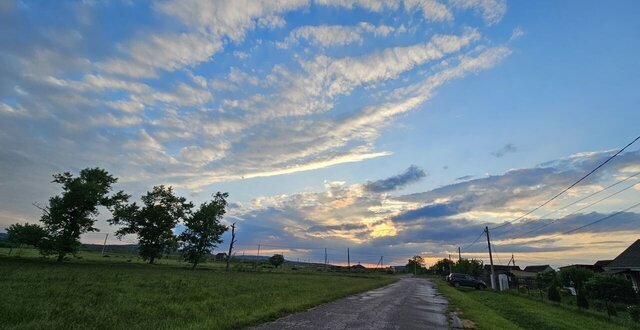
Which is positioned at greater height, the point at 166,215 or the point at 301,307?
the point at 166,215

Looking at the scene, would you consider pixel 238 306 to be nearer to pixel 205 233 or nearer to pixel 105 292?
pixel 105 292

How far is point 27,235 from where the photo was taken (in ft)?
152

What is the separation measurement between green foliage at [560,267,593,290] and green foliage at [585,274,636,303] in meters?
7.22

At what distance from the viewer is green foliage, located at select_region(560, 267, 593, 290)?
128ft

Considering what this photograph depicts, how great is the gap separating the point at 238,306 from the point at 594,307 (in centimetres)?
2909

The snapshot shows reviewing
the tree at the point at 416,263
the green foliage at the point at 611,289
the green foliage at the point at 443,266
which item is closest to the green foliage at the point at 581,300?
the green foliage at the point at 611,289

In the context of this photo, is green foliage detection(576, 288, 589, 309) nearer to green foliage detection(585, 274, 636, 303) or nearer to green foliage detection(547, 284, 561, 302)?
green foliage detection(585, 274, 636, 303)

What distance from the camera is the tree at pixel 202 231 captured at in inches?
2766

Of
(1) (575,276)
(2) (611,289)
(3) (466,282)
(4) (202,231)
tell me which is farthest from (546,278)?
(4) (202,231)

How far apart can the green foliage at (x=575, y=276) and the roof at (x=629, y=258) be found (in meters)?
4.89

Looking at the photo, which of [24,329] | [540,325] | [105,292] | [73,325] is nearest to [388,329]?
[73,325]

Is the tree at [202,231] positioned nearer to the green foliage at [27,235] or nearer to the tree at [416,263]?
the green foliage at [27,235]

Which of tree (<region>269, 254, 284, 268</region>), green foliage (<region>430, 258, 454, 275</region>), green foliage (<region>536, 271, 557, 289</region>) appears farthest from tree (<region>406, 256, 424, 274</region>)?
green foliage (<region>536, 271, 557, 289</region>)

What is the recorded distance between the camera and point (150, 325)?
1054 centimetres
